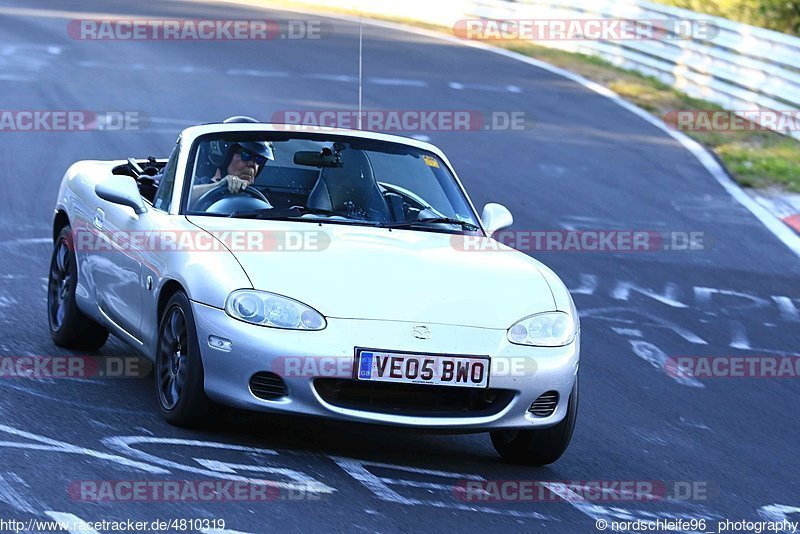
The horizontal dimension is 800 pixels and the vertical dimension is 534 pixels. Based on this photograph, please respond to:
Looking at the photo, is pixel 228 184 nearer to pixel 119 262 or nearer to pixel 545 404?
pixel 119 262

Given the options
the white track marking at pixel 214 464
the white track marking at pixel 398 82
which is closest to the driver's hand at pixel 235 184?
the white track marking at pixel 214 464

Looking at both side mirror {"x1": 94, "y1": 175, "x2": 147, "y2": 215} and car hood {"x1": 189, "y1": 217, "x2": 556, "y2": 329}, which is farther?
side mirror {"x1": 94, "y1": 175, "x2": 147, "y2": 215}

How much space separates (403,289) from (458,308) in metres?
0.25

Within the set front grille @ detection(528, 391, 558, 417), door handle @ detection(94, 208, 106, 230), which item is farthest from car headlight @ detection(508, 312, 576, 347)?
door handle @ detection(94, 208, 106, 230)

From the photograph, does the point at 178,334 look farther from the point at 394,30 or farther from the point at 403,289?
the point at 394,30

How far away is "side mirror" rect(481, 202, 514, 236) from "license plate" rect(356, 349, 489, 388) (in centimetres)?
171

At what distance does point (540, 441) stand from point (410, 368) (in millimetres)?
896

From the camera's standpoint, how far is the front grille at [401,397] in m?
6.33

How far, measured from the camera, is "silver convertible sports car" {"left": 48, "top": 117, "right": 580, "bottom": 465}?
6332 millimetres

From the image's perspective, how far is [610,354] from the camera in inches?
374

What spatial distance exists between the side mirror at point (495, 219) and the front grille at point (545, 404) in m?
1.48

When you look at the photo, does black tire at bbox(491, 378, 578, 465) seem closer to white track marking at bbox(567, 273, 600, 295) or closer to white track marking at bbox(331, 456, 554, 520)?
white track marking at bbox(331, 456, 554, 520)

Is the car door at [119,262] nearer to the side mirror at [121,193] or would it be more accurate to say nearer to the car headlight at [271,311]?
the side mirror at [121,193]

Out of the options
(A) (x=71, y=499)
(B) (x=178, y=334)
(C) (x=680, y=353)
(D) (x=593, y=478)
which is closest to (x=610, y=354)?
(C) (x=680, y=353)
